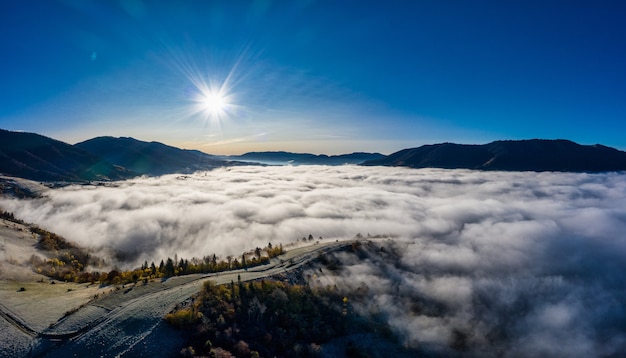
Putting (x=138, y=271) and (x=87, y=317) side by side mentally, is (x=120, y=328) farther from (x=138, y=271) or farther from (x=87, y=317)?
(x=138, y=271)

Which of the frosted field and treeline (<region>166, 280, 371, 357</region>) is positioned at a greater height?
treeline (<region>166, 280, 371, 357</region>)

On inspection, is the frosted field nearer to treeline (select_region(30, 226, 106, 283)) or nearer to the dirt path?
treeline (select_region(30, 226, 106, 283))

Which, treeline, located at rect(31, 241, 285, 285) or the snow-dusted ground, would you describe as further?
treeline, located at rect(31, 241, 285, 285)

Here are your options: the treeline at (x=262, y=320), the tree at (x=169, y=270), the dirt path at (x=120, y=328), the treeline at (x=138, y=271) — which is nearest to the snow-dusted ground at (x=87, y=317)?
the dirt path at (x=120, y=328)

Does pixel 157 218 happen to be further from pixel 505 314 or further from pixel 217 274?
pixel 505 314

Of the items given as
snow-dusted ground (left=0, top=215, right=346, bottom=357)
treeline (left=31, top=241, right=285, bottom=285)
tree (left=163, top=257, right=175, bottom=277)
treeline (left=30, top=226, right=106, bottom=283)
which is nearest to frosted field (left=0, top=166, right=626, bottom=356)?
treeline (left=30, top=226, right=106, bottom=283)

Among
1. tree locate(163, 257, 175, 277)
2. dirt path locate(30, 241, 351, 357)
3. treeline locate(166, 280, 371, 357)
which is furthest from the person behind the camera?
tree locate(163, 257, 175, 277)
